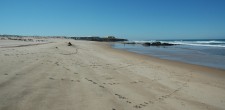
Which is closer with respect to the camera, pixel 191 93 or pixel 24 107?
pixel 24 107

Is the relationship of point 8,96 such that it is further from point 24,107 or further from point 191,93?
point 191,93

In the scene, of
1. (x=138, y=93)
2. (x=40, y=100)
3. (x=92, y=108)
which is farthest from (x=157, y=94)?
(x=40, y=100)

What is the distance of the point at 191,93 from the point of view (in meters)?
6.49

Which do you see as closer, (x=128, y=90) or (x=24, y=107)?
(x=24, y=107)

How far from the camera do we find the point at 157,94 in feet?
19.8

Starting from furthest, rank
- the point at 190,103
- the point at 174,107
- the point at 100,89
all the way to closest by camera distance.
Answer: the point at 100,89, the point at 190,103, the point at 174,107

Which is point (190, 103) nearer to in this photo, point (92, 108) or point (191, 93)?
point (191, 93)

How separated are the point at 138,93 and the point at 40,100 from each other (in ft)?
8.97

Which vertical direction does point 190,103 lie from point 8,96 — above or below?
below

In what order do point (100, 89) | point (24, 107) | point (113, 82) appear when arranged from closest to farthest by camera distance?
point (24, 107)
point (100, 89)
point (113, 82)

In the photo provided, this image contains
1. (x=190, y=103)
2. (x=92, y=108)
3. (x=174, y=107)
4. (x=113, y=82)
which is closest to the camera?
(x=92, y=108)

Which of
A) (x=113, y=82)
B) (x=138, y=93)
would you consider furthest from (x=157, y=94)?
(x=113, y=82)

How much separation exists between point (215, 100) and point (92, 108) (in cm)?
371

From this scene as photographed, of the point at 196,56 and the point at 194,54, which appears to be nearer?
the point at 196,56
